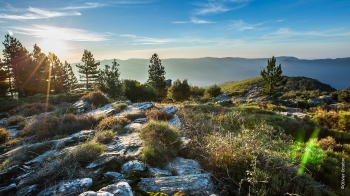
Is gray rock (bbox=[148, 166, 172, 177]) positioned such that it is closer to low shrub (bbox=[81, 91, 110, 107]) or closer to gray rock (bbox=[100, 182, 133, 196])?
gray rock (bbox=[100, 182, 133, 196])

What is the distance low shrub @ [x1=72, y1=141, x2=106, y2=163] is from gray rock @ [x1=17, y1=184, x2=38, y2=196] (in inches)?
37.0

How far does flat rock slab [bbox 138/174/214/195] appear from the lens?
3529 mm

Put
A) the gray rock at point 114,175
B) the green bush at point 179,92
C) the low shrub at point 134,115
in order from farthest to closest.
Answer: the green bush at point 179,92, the low shrub at point 134,115, the gray rock at point 114,175

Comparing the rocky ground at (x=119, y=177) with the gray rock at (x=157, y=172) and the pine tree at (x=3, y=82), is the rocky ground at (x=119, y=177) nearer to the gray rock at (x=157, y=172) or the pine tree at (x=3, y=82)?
the gray rock at (x=157, y=172)

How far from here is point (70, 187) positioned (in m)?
3.46

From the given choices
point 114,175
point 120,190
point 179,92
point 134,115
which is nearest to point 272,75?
point 179,92

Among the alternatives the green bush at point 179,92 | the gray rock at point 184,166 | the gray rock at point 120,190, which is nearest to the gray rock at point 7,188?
the gray rock at point 120,190

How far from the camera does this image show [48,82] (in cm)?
4622

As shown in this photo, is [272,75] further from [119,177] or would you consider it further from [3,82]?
[3,82]

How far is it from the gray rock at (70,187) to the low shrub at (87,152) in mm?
861

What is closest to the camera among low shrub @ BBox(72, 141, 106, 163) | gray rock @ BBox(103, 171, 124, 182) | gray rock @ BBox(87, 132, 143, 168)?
gray rock @ BBox(103, 171, 124, 182)

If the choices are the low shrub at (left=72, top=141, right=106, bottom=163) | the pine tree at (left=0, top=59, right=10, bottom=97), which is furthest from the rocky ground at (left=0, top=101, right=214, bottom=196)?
the pine tree at (left=0, top=59, right=10, bottom=97)

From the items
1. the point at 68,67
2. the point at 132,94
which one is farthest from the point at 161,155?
the point at 68,67

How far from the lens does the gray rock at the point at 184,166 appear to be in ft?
14.1
